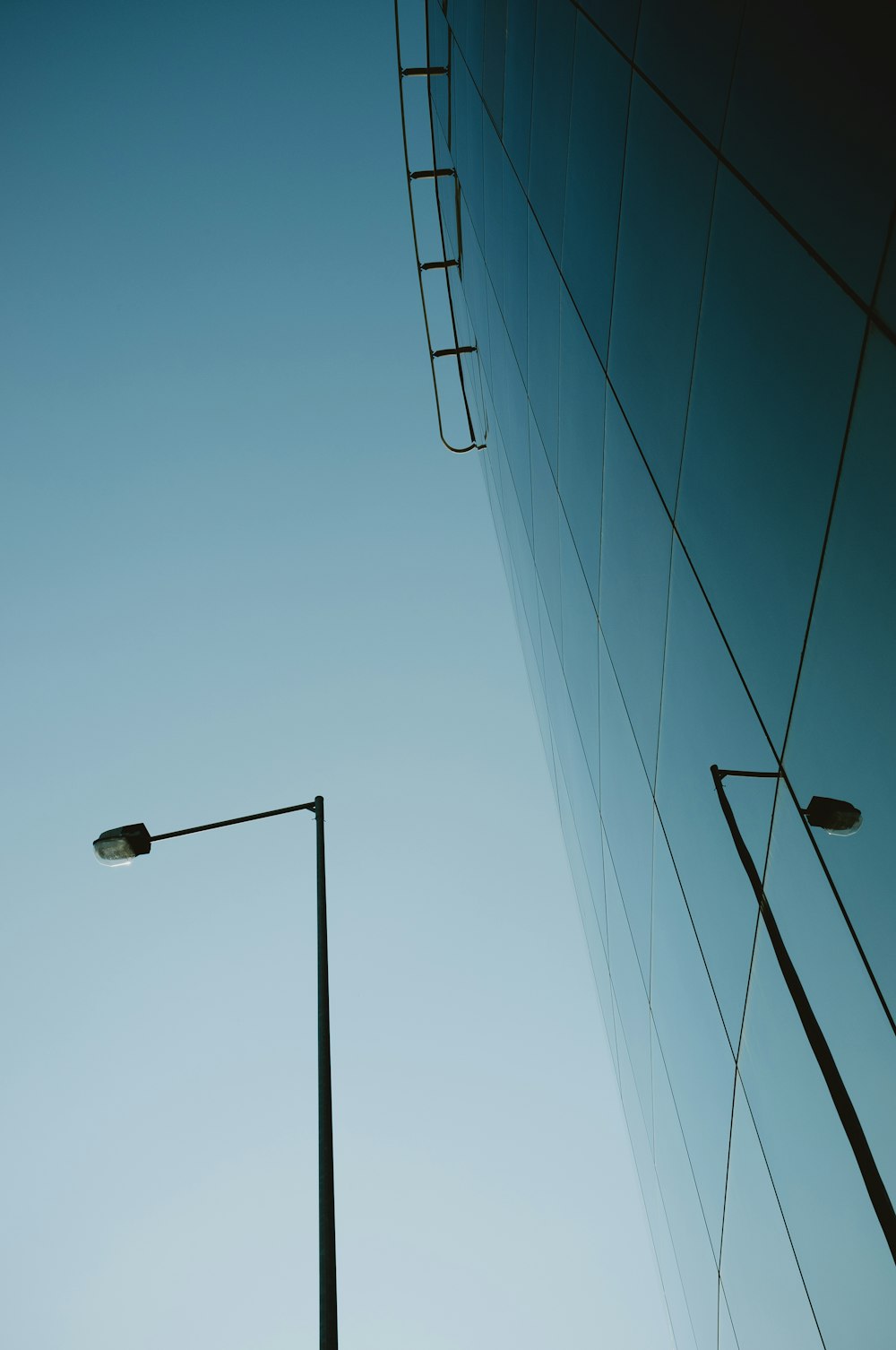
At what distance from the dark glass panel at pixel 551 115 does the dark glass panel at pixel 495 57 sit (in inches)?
106

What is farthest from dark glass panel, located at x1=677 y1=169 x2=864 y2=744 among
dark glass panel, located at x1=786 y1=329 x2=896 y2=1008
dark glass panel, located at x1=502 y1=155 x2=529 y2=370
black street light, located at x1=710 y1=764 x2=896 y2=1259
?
dark glass panel, located at x1=502 y1=155 x2=529 y2=370

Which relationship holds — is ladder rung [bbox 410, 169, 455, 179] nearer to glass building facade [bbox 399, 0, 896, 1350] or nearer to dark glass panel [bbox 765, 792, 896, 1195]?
glass building facade [bbox 399, 0, 896, 1350]

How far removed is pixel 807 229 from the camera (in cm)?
507

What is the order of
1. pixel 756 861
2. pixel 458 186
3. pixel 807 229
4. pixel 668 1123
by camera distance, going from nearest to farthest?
pixel 807 229 → pixel 756 861 → pixel 668 1123 → pixel 458 186

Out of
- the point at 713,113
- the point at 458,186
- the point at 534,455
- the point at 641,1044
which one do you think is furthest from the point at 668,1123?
the point at 458,186

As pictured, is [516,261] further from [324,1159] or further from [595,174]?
[324,1159]

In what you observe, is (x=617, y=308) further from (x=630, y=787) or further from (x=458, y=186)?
(x=458, y=186)

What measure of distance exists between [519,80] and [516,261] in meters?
2.70

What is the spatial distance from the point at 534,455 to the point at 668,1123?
39.1ft

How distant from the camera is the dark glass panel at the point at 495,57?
14273 mm

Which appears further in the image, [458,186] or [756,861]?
[458,186]

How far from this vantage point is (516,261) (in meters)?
15.3

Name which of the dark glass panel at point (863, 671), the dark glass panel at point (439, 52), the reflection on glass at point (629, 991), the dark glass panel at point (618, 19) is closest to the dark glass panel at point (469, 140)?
the dark glass panel at point (439, 52)

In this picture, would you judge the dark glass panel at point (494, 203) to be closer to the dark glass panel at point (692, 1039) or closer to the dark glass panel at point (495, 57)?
the dark glass panel at point (495, 57)
